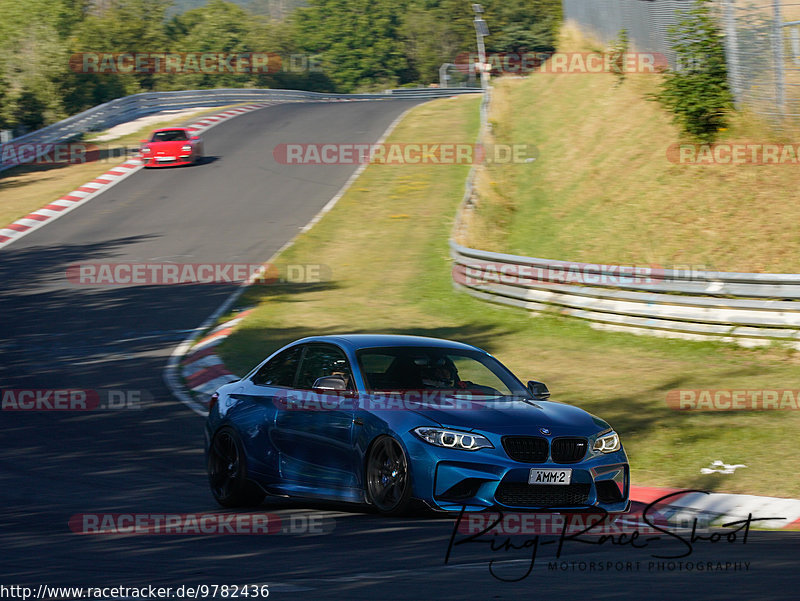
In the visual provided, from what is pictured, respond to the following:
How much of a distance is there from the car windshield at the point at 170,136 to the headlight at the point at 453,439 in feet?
97.5

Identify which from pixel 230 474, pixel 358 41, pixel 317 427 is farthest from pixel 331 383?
pixel 358 41

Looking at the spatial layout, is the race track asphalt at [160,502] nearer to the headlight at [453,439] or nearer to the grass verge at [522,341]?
the headlight at [453,439]

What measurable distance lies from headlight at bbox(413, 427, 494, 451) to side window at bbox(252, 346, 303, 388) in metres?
1.73

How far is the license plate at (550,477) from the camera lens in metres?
7.73

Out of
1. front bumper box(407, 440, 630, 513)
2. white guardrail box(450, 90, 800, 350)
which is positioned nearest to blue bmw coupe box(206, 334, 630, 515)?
front bumper box(407, 440, 630, 513)

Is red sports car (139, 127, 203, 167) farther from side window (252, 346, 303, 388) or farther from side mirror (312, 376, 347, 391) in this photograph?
side mirror (312, 376, 347, 391)

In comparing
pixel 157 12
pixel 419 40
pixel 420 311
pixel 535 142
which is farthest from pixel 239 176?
pixel 419 40

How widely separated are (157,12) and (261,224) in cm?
6706

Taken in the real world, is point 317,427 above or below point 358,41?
below

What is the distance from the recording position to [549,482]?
25.5 feet

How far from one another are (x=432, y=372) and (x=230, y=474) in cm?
192

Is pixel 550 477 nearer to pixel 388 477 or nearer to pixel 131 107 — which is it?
pixel 388 477

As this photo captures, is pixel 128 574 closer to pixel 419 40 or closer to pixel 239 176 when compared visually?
pixel 239 176

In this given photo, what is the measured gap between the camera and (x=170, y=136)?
36125 mm
